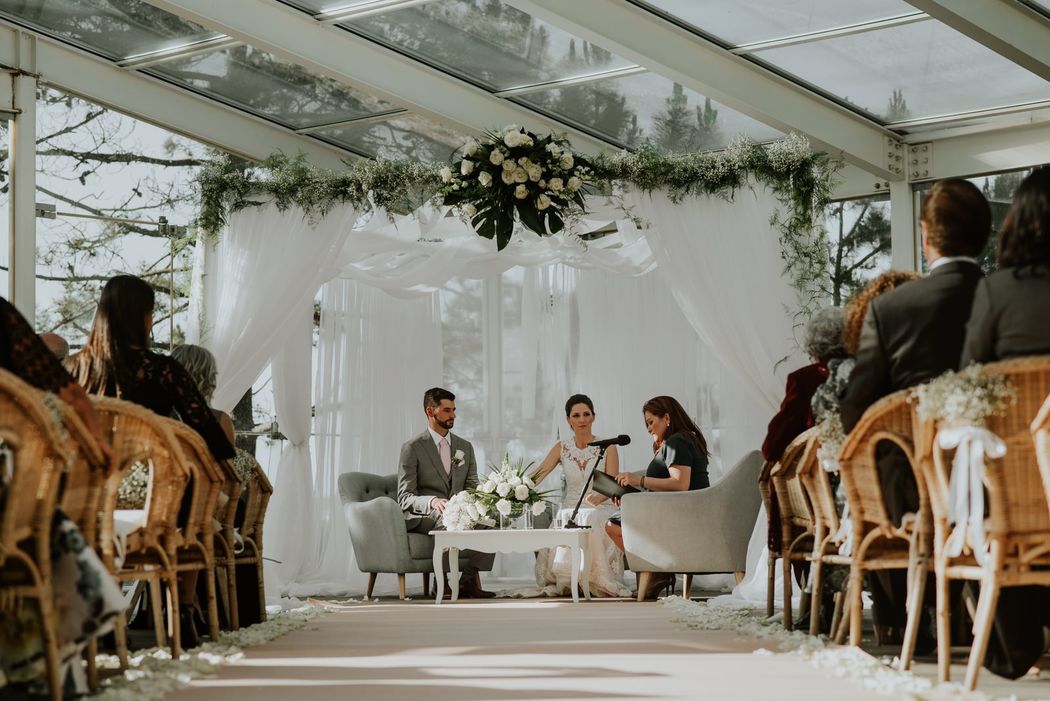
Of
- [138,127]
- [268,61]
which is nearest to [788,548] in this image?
[268,61]

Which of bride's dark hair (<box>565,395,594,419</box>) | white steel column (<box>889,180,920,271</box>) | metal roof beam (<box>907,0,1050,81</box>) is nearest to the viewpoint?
metal roof beam (<box>907,0,1050,81</box>)

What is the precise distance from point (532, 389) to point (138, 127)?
348 centimetres

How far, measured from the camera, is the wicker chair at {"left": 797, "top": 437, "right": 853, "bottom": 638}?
4688 millimetres

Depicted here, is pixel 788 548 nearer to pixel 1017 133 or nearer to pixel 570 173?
pixel 570 173

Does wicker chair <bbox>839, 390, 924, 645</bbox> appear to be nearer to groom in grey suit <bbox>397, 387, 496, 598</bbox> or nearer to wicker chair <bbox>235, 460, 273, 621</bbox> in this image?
wicker chair <bbox>235, 460, 273, 621</bbox>

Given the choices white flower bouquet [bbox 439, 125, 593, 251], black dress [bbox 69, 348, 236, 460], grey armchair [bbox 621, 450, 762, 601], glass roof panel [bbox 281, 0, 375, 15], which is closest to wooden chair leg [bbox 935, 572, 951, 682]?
black dress [bbox 69, 348, 236, 460]

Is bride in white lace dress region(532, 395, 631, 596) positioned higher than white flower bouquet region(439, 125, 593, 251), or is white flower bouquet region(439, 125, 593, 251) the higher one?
white flower bouquet region(439, 125, 593, 251)

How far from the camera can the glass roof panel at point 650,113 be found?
906 centimetres

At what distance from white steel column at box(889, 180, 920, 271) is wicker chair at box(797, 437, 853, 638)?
509 centimetres

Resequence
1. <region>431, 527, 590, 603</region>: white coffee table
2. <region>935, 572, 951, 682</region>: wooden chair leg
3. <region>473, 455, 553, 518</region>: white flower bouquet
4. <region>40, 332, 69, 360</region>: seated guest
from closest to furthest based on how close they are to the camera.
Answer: <region>935, 572, 951, 682</region>: wooden chair leg < <region>40, 332, 69, 360</region>: seated guest < <region>431, 527, 590, 603</region>: white coffee table < <region>473, 455, 553, 518</region>: white flower bouquet

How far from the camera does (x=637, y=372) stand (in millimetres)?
9953

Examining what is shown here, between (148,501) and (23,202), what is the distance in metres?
5.32

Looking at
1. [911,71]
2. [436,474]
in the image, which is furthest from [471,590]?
[911,71]

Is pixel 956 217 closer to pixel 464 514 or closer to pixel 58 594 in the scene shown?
pixel 58 594
